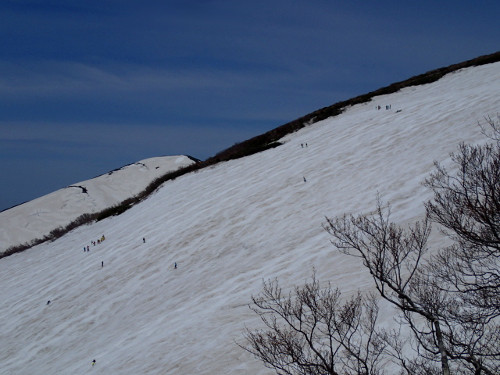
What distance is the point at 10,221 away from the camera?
4819 cm

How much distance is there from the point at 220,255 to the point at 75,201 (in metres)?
39.4

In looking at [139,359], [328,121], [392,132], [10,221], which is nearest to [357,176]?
[392,132]

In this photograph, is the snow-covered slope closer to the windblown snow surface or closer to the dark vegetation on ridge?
the dark vegetation on ridge

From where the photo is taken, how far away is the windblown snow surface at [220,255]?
11.8m

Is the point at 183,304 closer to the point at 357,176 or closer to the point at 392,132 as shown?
the point at 357,176

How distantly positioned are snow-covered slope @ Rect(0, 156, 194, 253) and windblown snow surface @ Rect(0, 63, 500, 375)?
702 inches

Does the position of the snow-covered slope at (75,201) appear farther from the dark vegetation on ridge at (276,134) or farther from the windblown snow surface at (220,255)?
the windblown snow surface at (220,255)

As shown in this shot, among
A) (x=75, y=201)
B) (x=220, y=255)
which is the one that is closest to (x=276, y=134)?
(x=220, y=255)

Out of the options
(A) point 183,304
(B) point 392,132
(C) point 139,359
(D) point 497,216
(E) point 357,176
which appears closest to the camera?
(D) point 497,216

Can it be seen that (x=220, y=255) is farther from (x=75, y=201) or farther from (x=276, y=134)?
(x=75, y=201)

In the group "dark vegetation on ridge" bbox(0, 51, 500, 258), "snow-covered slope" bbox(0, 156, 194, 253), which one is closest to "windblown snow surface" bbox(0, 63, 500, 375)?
"dark vegetation on ridge" bbox(0, 51, 500, 258)

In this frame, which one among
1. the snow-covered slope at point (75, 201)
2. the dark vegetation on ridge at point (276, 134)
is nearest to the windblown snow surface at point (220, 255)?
the dark vegetation on ridge at point (276, 134)

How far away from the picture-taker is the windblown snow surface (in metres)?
11.8

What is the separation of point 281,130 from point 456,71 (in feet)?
46.5
